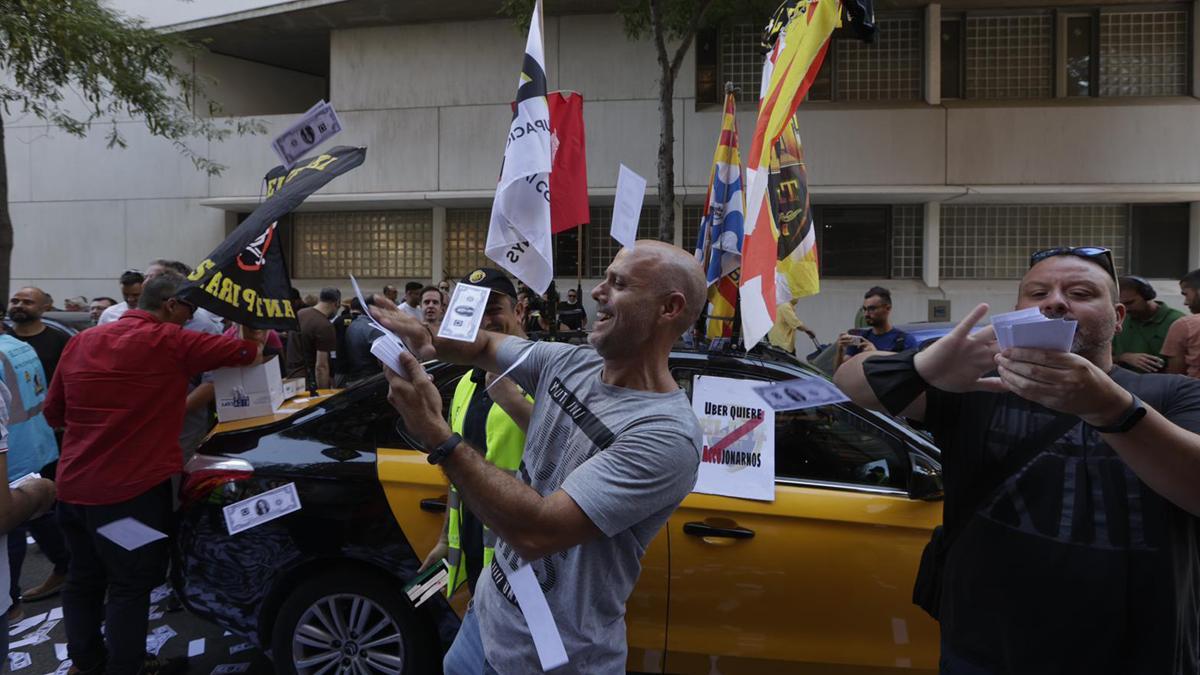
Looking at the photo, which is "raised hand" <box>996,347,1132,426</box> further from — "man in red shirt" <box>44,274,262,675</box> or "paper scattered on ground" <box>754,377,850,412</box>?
"man in red shirt" <box>44,274,262,675</box>

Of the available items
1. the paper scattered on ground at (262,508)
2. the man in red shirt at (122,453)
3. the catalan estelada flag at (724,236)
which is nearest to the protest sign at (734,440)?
the catalan estelada flag at (724,236)

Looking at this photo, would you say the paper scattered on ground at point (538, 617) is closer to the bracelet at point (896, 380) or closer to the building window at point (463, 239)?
the bracelet at point (896, 380)

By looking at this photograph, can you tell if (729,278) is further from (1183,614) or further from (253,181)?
(253,181)

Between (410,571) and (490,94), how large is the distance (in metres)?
12.0

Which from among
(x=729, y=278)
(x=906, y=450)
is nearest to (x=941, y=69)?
(x=729, y=278)

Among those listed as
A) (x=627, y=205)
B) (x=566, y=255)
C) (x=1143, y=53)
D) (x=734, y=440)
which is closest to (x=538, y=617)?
(x=734, y=440)

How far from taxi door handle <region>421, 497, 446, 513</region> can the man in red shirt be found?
1.22 m

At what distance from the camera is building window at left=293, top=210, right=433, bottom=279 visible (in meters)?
14.4

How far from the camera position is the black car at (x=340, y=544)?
3055 mm

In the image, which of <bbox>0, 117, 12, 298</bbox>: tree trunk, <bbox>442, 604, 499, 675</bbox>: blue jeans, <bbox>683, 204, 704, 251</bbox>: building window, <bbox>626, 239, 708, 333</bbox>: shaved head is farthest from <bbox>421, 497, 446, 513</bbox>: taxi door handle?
<bbox>683, 204, 704, 251</bbox>: building window

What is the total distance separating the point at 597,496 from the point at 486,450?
1.17m

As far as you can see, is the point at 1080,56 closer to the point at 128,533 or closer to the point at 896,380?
the point at 896,380

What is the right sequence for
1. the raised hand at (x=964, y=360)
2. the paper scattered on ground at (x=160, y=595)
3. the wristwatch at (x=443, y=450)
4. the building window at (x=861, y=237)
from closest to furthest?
the wristwatch at (x=443, y=450) → the raised hand at (x=964, y=360) → the paper scattered on ground at (x=160, y=595) → the building window at (x=861, y=237)

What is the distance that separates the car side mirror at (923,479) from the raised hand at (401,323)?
2.03m
